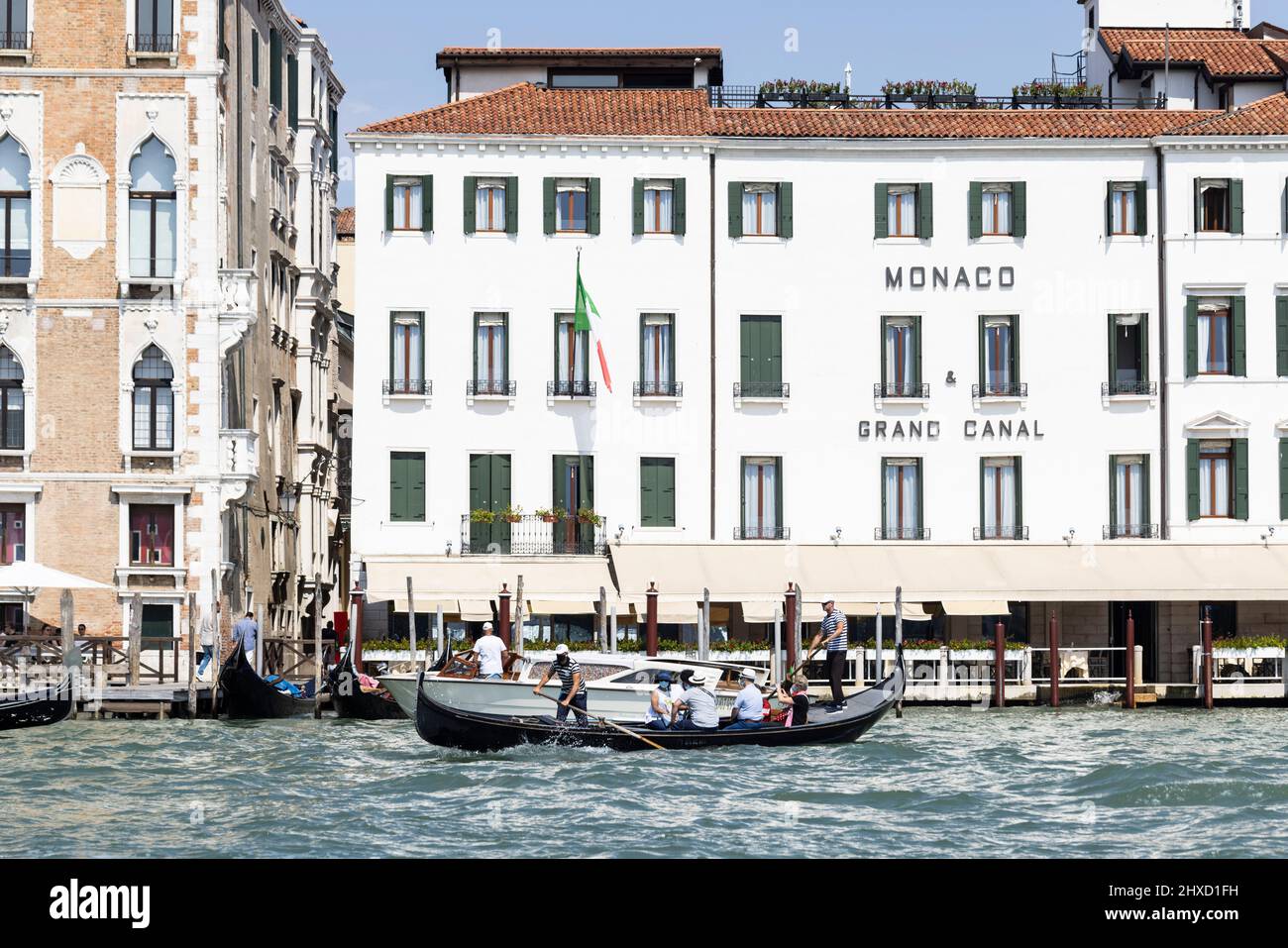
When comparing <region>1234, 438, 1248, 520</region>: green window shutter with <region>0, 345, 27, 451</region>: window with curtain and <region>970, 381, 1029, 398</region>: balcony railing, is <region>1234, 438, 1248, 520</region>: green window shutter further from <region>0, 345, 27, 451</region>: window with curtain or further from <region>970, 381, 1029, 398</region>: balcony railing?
<region>0, 345, 27, 451</region>: window with curtain

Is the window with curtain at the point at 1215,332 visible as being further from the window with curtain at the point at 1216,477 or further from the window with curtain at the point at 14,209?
the window with curtain at the point at 14,209

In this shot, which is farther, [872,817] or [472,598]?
[472,598]

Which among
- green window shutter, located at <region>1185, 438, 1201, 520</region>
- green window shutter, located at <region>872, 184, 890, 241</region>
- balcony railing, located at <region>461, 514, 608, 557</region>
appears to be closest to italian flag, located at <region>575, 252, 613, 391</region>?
balcony railing, located at <region>461, 514, 608, 557</region>

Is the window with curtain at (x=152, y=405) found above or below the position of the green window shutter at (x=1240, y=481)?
above

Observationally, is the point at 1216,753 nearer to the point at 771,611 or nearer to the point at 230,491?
the point at 771,611

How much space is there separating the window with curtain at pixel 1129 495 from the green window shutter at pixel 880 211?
6440mm

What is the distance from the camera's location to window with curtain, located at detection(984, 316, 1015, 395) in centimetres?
4172

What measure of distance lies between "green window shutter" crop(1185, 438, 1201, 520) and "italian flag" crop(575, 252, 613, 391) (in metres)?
11.3

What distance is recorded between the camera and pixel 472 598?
3919 centimetres

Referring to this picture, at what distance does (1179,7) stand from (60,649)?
92.2ft

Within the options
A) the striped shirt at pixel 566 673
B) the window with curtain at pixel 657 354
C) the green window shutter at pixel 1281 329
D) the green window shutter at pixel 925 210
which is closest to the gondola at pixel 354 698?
the striped shirt at pixel 566 673

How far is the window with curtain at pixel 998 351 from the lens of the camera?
41719mm

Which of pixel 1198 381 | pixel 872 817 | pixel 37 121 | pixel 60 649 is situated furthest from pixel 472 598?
pixel 872 817

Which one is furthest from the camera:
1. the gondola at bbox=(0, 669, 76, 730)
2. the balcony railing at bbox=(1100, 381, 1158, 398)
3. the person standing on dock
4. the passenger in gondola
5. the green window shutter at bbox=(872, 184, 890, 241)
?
the green window shutter at bbox=(872, 184, 890, 241)
